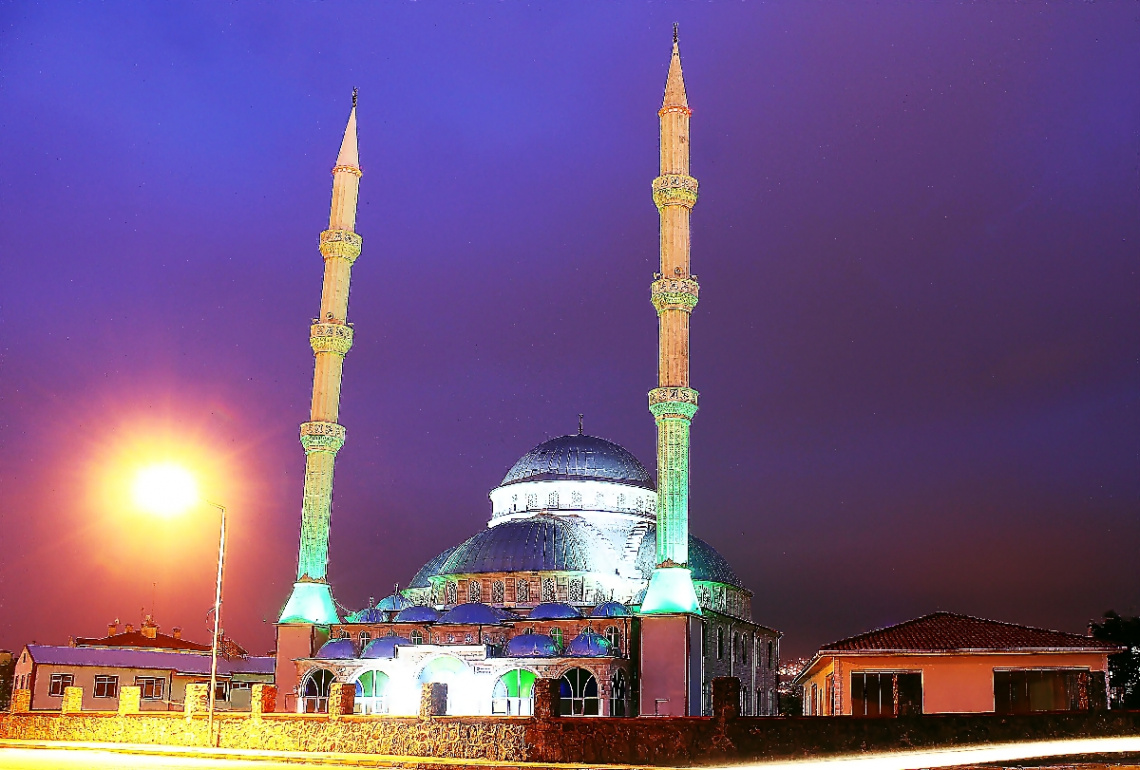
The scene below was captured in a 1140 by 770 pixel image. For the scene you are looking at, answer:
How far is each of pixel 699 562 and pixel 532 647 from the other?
13242 mm

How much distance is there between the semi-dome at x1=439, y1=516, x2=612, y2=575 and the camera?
5056 cm

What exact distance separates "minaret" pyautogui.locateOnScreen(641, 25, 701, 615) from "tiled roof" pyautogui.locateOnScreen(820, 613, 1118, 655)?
1097cm

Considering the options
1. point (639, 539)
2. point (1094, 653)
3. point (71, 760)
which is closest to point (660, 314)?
point (639, 539)

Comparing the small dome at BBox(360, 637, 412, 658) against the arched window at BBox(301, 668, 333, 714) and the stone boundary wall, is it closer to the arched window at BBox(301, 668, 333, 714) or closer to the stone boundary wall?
the arched window at BBox(301, 668, 333, 714)

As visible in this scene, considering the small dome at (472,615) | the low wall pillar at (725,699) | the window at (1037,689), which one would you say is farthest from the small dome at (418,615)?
the low wall pillar at (725,699)

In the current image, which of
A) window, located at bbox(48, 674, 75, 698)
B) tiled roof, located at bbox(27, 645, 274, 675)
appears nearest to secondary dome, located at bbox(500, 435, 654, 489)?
tiled roof, located at bbox(27, 645, 274, 675)

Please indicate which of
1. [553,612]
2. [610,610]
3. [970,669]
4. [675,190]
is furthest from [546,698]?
[675,190]

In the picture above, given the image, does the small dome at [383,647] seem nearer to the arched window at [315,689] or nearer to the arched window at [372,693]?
the arched window at [372,693]

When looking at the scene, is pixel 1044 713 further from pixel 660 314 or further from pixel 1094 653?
pixel 660 314

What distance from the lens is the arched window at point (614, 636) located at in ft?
148

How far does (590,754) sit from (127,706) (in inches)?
527

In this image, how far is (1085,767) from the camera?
18.7 meters

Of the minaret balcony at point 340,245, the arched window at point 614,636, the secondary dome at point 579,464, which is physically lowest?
the arched window at point 614,636

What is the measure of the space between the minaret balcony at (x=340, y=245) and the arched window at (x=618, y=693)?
22.7m
